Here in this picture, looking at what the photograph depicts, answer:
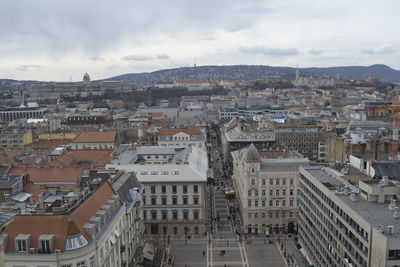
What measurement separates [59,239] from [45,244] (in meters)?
1.23

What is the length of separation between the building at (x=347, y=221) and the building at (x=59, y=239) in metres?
25.9

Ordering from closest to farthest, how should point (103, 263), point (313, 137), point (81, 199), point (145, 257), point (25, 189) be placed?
point (103, 263), point (81, 199), point (145, 257), point (25, 189), point (313, 137)

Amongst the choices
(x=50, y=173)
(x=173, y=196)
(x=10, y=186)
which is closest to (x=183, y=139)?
(x=173, y=196)

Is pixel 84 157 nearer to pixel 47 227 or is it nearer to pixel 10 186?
pixel 10 186

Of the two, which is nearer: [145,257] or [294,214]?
[145,257]

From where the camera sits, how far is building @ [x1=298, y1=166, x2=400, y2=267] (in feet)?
117

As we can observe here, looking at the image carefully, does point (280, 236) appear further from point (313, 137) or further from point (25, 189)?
point (313, 137)

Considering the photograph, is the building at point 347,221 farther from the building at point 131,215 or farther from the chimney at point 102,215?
the chimney at point 102,215

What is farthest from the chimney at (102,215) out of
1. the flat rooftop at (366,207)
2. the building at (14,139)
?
the building at (14,139)

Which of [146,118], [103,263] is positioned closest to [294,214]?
[103,263]

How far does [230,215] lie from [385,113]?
141015 millimetres

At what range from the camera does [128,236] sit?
169ft

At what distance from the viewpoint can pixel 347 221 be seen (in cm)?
4228

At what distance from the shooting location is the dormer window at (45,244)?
34.7m
